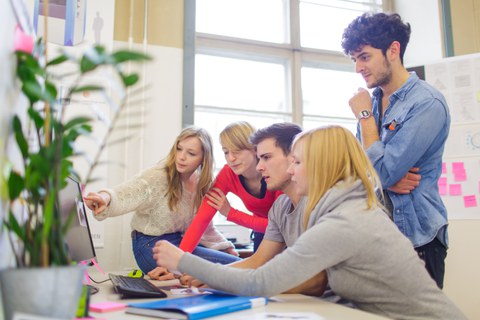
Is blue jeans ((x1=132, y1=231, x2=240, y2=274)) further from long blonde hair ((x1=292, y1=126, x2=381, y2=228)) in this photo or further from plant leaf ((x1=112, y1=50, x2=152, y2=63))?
plant leaf ((x1=112, y1=50, x2=152, y2=63))

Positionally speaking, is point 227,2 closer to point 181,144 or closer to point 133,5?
point 133,5

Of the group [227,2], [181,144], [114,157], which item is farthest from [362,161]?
[227,2]

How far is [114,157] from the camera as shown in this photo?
2.70m

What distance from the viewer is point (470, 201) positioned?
2.86 meters

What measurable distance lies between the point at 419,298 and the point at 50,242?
849 mm

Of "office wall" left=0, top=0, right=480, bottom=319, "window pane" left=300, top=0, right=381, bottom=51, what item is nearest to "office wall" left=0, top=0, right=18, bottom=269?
"office wall" left=0, top=0, right=480, bottom=319

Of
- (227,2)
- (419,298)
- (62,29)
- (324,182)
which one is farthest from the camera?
(227,2)

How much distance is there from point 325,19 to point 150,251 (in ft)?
8.07

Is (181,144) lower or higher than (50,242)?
higher

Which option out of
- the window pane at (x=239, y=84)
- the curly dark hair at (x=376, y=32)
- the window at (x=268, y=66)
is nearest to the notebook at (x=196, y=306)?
the curly dark hair at (x=376, y=32)

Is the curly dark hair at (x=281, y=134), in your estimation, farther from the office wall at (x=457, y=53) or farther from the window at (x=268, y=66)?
the office wall at (x=457, y=53)

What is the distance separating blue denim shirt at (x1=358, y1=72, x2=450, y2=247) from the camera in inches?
60.4

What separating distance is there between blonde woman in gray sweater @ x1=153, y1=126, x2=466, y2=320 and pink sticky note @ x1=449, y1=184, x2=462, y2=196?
6.35 ft

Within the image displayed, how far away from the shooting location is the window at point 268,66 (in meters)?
3.27
